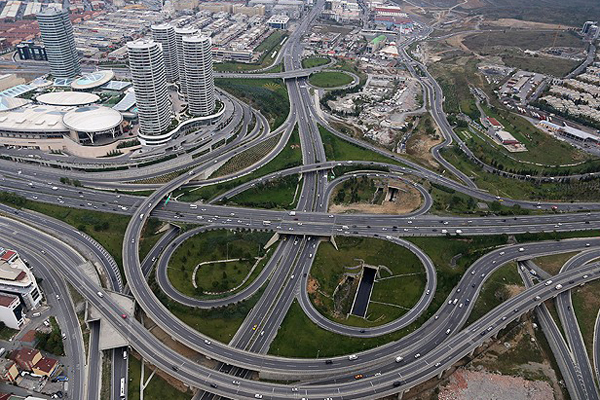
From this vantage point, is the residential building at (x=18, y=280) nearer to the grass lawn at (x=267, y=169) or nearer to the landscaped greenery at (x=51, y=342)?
the landscaped greenery at (x=51, y=342)

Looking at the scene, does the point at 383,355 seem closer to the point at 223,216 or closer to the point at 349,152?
the point at 223,216

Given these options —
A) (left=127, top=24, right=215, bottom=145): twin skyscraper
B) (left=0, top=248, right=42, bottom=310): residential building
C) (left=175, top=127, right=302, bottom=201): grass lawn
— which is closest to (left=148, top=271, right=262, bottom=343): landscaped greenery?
(left=0, top=248, right=42, bottom=310): residential building

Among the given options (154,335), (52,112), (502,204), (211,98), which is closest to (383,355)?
(154,335)

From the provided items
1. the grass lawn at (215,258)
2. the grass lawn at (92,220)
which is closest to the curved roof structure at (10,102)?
the grass lawn at (92,220)

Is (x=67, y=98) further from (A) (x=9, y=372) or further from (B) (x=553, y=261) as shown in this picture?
(B) (x=553, y=261)

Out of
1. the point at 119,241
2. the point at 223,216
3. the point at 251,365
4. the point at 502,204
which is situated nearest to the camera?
the point at 251,365

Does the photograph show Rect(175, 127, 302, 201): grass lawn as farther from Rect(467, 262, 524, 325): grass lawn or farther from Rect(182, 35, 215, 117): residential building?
Rect(467, 262, 524, 325): grass lawn
